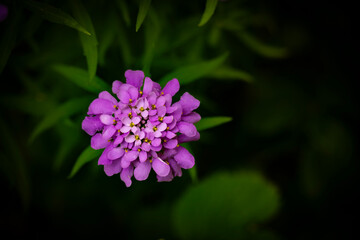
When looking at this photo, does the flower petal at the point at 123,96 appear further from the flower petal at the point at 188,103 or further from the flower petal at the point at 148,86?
the flower petal at the point at 188,103

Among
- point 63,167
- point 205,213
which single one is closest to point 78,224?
point 63,167

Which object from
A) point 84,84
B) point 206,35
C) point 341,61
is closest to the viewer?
point 84,84

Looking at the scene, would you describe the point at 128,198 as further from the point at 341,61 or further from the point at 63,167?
the point at 341,61

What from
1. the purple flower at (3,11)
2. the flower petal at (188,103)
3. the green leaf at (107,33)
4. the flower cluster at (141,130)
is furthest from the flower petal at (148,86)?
the purple flower at (3,11)

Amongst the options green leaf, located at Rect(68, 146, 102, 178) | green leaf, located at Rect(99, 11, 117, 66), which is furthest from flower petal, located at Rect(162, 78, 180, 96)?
green leaf, located at Rect(99, 11, 117, 66)

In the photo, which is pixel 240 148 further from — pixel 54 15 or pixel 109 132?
pixel 54 15

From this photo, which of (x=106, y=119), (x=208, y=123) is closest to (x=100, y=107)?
(x=106, y=119)

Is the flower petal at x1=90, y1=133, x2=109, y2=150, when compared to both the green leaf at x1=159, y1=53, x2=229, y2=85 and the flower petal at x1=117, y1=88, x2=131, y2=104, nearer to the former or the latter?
the flower petal at x1=117, y1=88, x2=131, y2=104
